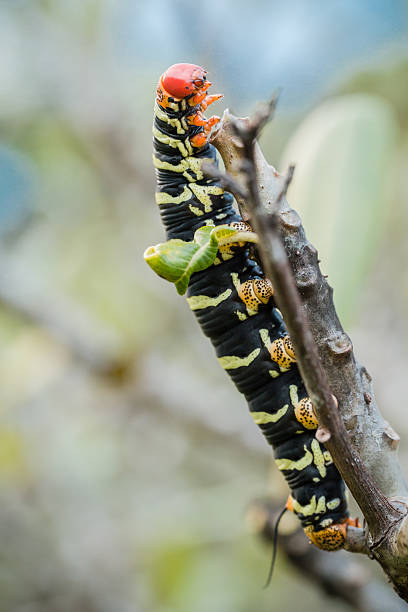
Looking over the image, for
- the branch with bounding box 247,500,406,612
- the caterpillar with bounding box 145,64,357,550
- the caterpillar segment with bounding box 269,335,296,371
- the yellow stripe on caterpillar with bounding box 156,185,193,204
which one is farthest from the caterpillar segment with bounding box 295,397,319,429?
the branch with bounding box 247,500,406,612

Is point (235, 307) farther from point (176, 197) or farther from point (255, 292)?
point (176, 197)

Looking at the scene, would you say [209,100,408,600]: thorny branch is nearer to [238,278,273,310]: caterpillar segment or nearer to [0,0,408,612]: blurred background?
[238,278,273,310]: caterpillar segment

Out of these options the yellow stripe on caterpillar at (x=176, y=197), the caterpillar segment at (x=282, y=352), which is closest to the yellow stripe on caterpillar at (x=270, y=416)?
the caterpillar segment at (x=282, y=352)

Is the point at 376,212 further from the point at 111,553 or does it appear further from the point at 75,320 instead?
the point at 111,553

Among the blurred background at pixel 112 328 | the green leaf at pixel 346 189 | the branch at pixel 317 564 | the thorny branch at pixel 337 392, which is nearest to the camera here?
the thorny branch at pixel 337 392

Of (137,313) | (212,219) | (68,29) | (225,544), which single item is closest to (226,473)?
(225,544)

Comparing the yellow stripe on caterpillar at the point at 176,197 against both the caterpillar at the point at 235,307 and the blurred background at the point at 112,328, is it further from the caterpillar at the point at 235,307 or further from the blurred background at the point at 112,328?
the blurred background at the point at 112,328
